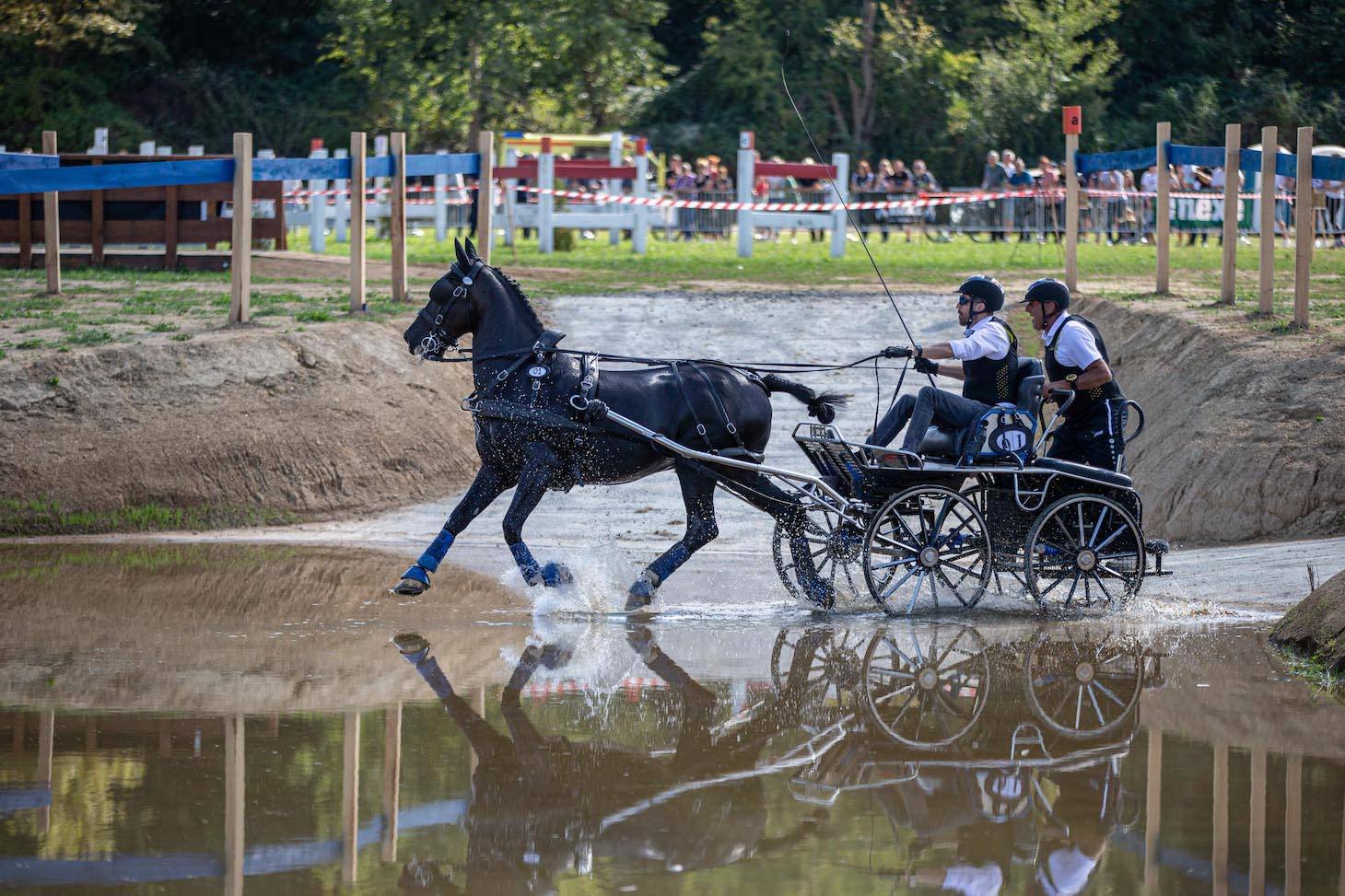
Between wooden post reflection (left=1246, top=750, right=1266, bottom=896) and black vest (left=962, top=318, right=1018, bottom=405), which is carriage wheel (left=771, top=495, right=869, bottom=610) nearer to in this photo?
black vest (left=962, top=318, right=1018, bottom=405)

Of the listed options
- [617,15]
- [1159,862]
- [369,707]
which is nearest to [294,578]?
[369,707]

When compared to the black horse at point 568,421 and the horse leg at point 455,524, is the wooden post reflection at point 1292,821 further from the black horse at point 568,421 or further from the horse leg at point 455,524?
the horse leg at point 455,524

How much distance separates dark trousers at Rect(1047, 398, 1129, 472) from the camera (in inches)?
393

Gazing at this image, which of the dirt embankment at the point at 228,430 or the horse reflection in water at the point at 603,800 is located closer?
the horse reflection in water at the point at 603,800

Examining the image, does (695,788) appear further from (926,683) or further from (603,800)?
(926,683)

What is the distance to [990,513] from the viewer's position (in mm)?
10016

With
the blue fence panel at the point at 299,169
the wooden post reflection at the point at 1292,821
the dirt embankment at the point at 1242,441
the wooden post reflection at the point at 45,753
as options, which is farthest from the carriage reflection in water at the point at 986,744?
the blue fence panel at the point at 299,169

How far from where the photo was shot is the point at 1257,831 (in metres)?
5.88

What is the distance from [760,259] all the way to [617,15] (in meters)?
19.6

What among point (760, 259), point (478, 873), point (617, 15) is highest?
point (617, 15)

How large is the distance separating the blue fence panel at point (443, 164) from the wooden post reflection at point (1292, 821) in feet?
39.1

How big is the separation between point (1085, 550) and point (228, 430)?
6721mm

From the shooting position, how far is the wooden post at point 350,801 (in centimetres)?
561

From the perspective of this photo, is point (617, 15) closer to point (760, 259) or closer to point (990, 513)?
point (760, 259)
